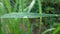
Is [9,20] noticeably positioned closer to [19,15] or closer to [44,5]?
[19,15]

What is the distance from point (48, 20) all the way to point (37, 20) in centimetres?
12

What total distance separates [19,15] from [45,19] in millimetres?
1081

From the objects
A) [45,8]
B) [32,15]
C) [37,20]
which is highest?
[32,15]

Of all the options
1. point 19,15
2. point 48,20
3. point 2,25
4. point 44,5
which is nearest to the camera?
point 19,15

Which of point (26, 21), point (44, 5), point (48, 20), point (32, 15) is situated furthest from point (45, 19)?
point (32, 15)

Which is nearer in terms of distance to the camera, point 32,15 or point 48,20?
point 32,15

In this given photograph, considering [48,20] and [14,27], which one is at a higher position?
[14,27]

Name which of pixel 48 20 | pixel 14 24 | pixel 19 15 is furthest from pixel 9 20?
pixel 48 20

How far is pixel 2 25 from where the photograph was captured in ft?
2.70

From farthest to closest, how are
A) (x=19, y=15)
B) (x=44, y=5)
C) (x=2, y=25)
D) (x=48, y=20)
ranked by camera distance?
(x=44, y=5), (x=48, y=20), (x=2, y=25), (x=19, y=15)

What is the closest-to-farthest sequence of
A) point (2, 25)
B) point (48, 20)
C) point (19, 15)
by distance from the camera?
point (19, 15) < point (2, 25) < point (48, 20)

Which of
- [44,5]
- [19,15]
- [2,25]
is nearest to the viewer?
[19,15]

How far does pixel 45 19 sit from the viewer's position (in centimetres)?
166

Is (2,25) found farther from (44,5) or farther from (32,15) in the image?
(44,5)
